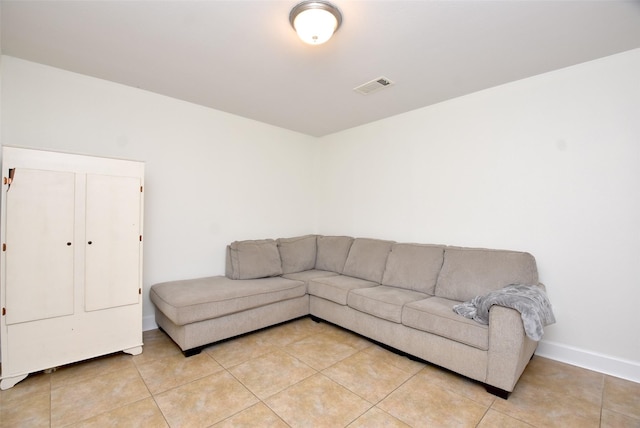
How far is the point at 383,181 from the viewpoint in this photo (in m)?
3.74

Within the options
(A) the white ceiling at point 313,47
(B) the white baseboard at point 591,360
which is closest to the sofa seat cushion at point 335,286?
(B) the white baseboard at point 591,360

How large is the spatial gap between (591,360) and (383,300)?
1.67 metres

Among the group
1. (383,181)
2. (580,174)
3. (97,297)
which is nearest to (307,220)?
(383,181)

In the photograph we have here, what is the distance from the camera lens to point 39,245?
204cm

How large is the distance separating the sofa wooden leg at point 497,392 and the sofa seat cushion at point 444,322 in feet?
0.84

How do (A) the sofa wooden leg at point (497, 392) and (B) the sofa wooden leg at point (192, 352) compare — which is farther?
(B) the sofa wooden leg at point (192, 352)

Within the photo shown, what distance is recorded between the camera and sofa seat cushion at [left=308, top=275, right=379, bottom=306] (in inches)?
117

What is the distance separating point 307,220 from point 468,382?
296cm

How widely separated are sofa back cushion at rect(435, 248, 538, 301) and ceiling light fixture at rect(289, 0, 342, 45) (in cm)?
221

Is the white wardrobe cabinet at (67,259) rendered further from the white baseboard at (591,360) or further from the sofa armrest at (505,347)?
the white baseboard at (591,360)

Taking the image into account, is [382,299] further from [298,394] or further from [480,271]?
[298,394]

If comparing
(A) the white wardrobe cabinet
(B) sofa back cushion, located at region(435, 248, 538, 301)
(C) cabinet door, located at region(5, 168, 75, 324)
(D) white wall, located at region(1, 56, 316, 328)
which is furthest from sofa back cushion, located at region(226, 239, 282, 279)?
(B) sofa back cushion, located at region(435, 248, 538, 301)

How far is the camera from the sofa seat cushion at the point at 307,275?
340 cm

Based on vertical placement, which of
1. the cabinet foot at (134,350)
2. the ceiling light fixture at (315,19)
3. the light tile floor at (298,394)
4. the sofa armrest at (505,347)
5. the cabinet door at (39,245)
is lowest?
the light tile floor at (298,394)
